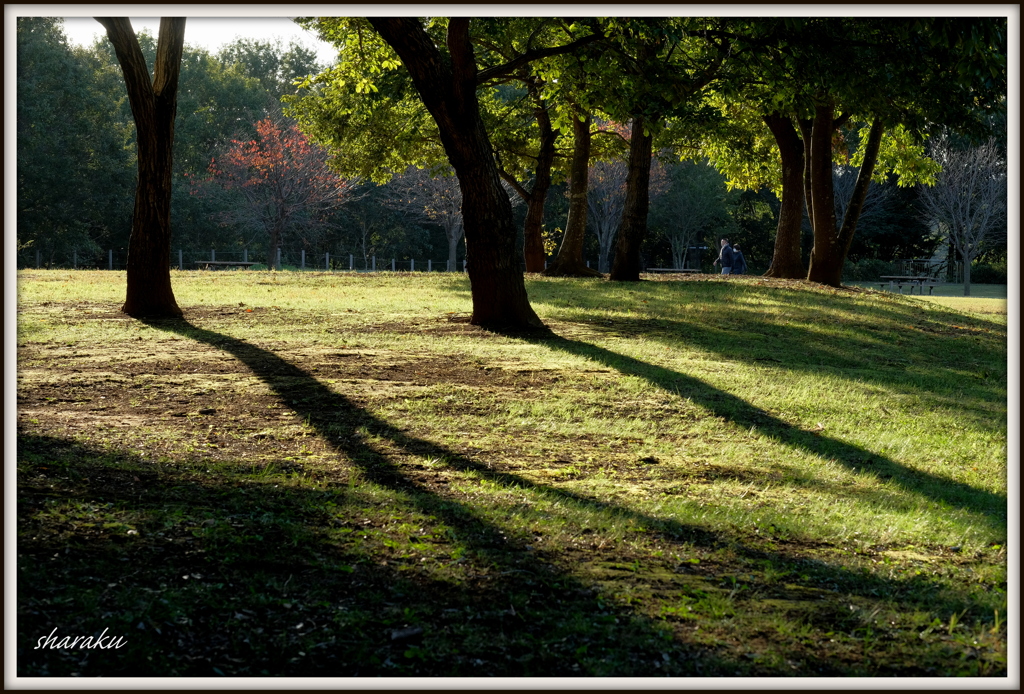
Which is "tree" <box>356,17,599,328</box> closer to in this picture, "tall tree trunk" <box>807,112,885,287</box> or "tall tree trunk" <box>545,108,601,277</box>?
"tall tree trunk" <box>545,108,601,277</box>

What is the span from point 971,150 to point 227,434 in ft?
110

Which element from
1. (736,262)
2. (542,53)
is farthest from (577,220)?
(542,53)

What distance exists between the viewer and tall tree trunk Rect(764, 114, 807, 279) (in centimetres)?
2541

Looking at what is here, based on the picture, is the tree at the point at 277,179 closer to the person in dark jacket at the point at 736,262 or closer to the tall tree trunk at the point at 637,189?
the person in dark jacket at the point at 736,262

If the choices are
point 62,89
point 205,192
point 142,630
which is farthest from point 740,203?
point 142,630

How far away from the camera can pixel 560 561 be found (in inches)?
188

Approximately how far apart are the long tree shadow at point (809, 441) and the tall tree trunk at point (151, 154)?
20.9 feet

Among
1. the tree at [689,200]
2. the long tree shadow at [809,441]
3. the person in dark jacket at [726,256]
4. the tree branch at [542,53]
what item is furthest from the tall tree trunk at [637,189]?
the tree at [689,200]

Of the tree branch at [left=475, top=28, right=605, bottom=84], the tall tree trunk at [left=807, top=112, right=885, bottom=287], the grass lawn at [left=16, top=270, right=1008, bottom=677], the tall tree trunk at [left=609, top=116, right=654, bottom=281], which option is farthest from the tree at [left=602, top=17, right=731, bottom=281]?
the tall tree trunk at [left=807, top=112, right=885, bottom=287]

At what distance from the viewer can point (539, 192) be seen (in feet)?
86.9

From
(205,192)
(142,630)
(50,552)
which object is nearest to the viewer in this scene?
(142,630)

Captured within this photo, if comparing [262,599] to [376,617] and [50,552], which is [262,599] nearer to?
[376,617]

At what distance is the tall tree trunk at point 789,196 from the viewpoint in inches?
1000

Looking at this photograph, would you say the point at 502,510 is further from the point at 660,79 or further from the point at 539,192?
the point at 539,192
